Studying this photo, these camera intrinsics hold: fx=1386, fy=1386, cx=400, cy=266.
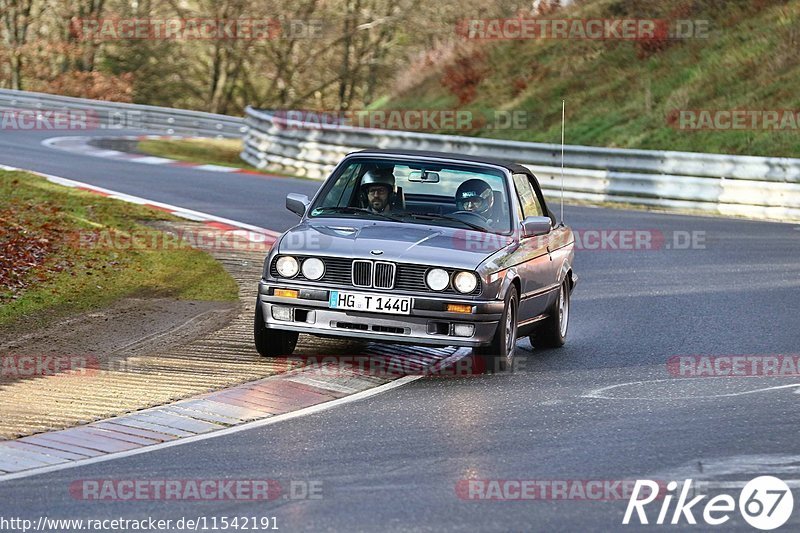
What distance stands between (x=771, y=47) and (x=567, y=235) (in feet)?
63.9

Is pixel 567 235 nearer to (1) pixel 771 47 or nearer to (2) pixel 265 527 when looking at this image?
(2) pixel 265 527

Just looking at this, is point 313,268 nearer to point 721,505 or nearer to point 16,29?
point 721,505

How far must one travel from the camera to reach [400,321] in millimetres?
9688

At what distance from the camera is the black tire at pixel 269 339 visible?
10.1 meters

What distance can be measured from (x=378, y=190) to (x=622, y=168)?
1322cm

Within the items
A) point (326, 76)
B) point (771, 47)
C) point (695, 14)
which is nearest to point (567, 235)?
point (771, 47)

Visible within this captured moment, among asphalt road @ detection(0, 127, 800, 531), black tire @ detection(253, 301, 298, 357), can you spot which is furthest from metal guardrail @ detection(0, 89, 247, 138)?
black tire @ detection(253, 301, 298, 357)

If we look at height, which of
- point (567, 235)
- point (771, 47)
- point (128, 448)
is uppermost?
point (771, 47)

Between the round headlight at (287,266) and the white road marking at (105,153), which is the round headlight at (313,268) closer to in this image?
Answer: the round headlight at (287,266)

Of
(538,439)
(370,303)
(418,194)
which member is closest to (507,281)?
(370,303)

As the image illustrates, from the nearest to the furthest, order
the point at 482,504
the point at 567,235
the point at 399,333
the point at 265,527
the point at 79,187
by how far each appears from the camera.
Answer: the point at 265,527 → the point at 482,504 → the point at 399,333 → the point at 567,235 → the point at 79,187

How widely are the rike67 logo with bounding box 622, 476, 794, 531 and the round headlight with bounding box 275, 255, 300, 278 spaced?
3.86 meters

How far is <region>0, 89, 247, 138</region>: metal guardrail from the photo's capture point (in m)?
37.7

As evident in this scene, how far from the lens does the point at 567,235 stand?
12242mm
